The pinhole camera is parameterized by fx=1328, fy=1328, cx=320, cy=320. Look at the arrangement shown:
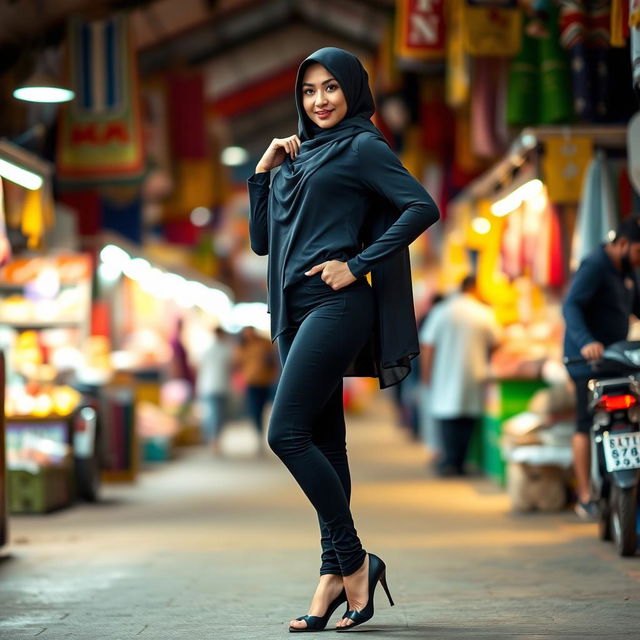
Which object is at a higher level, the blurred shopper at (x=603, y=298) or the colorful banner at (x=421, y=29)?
the colorful banner at (x=421, y=29)

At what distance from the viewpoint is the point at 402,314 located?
4488mm

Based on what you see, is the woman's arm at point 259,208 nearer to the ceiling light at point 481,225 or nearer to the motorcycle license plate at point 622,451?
the motorcycle license plate at point 622,451

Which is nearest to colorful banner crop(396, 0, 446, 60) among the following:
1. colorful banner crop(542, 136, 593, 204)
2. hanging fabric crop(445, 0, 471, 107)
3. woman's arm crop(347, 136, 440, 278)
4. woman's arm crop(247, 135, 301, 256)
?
hanging fabric crop(445, 0, 471, 107)

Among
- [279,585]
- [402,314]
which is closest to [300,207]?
[402,314]

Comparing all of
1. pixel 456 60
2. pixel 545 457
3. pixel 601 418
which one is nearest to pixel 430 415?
pixel 456 60

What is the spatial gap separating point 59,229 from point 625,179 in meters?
5.95

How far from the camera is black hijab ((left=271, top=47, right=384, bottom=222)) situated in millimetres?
Result: 4453

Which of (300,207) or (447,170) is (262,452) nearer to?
(447,170)

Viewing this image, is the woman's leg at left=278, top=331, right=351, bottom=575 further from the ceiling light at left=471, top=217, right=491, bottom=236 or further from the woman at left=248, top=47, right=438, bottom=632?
the ceiling light at left=471, top=217, right=491, bottom=236

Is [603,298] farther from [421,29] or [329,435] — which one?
[421,29]

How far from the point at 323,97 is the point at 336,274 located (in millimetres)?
621

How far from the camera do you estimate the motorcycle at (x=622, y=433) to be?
6324 mm

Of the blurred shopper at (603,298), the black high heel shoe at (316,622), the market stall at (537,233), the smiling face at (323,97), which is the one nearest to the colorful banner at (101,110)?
the market stall at (537,233)

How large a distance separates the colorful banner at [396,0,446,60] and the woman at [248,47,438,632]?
24.7ft
